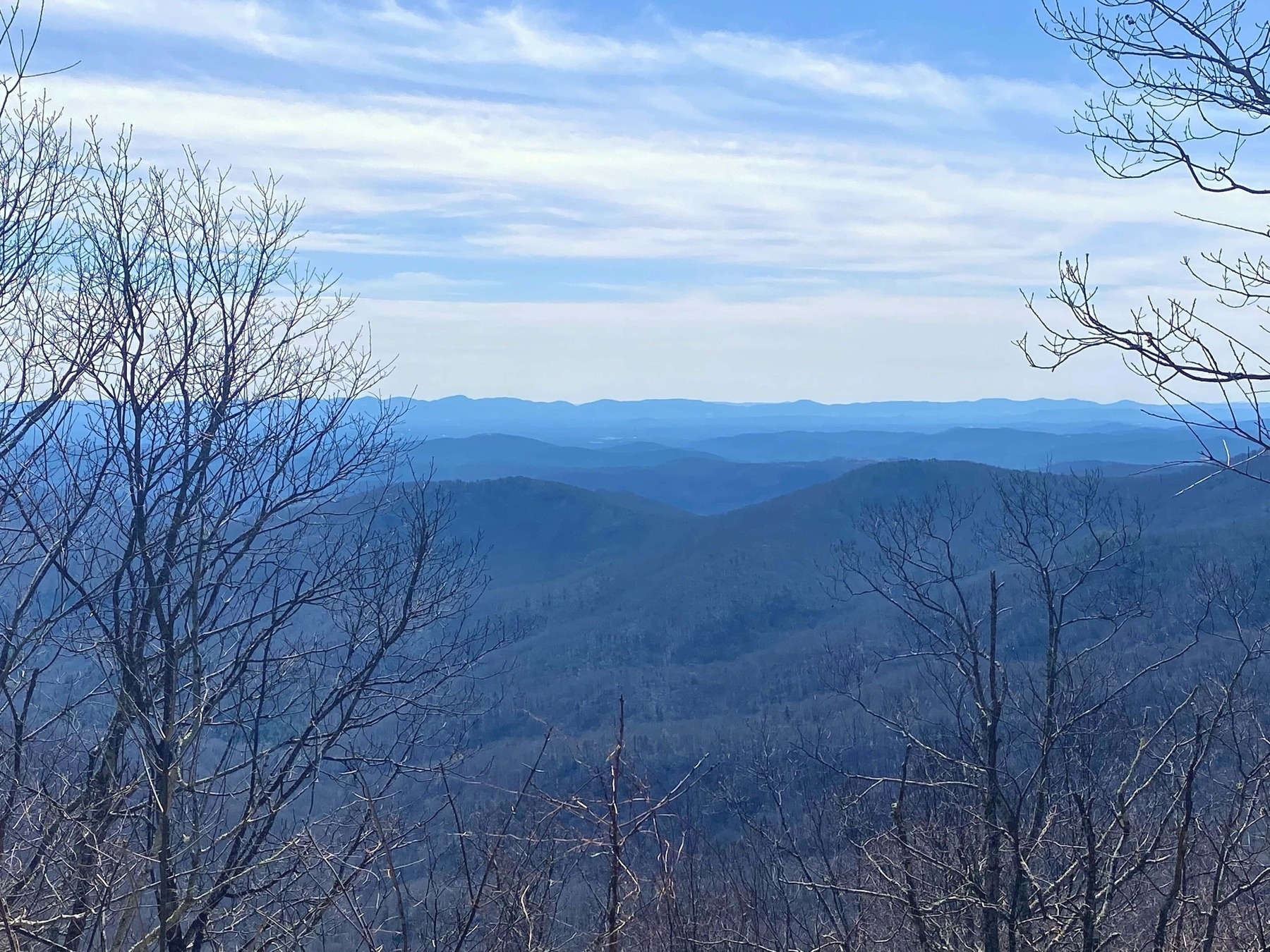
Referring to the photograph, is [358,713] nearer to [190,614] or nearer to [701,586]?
[190,614]

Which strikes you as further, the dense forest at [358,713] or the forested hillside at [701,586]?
the forested hillside at [701,586]

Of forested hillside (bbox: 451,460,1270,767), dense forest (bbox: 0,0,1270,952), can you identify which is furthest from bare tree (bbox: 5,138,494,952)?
forested hillside (bbox: 451,460,1270,767)

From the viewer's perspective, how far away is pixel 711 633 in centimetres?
5822

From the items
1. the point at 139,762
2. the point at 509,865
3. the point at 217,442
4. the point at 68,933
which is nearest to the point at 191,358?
the point at 217,442

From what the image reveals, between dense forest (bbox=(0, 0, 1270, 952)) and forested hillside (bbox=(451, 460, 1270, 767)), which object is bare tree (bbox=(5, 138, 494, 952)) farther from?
forested hillside (bbox=(451, 460, 1270, 767))

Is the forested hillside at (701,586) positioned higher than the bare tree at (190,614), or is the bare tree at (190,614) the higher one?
the bare tree at (190,614)

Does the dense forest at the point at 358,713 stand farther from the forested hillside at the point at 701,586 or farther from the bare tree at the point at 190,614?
the forested hillside at the point at 701,586

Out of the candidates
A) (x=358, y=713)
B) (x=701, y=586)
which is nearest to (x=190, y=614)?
(x=358, y=713)

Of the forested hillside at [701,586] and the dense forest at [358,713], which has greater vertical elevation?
the dense forest at [358,713]

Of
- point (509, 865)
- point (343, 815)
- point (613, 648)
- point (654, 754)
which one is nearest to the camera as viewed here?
point (509, 865)

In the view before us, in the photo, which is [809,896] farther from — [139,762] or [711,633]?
[711,633]

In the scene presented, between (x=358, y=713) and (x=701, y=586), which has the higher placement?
(x=358, y=713)

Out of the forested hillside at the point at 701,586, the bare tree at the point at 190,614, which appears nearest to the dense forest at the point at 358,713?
the bare tree at the point at 190,614

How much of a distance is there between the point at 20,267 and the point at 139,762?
11.7 feet
